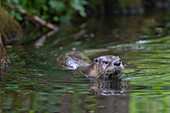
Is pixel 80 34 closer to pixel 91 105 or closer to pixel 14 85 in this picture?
pixel 14 85

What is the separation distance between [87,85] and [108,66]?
1.34 feet

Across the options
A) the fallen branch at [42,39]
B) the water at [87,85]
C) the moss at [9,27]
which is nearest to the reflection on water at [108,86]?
the water at [87,85]

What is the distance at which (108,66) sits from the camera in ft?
15.0

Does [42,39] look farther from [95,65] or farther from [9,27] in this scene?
[95,65]

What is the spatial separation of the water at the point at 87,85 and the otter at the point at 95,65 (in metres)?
0.13

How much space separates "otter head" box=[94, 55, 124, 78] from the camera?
446 centimetres

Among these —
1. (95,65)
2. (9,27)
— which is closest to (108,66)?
(95,65)

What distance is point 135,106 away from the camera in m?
3.39

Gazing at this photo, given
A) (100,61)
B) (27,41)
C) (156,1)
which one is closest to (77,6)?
(27,41)

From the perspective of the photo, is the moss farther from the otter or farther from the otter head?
the otter head

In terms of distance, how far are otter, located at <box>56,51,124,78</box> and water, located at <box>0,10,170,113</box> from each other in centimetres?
13

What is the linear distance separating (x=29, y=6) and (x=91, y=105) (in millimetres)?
8207

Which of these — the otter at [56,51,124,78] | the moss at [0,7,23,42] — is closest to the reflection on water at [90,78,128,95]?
the otter at [56,51,124,78]

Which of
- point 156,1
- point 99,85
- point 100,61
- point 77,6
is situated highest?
point 156,1
